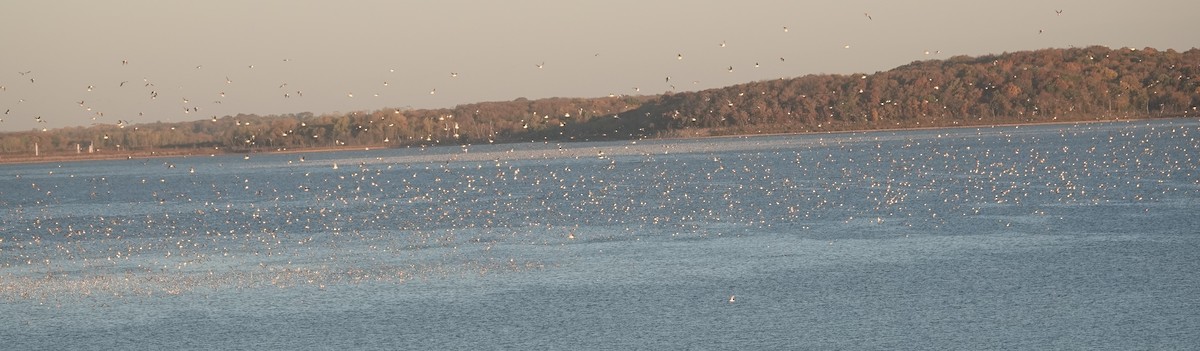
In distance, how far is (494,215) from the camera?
135 feet

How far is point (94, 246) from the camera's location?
114 feet

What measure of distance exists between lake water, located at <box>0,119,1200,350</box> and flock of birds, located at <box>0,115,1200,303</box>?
159 mm

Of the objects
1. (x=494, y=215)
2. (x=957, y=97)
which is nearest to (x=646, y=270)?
(x=494, y=215)

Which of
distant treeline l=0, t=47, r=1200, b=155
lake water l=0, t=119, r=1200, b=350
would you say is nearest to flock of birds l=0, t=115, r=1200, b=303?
lake water l=0, t=119, r=1200, b=350

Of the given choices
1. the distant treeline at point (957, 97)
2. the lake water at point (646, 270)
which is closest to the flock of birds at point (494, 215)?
the lake water at point (646, 270)

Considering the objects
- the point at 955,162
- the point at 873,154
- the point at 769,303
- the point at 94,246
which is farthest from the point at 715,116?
the point at 769,303

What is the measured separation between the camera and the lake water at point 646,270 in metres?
19.1

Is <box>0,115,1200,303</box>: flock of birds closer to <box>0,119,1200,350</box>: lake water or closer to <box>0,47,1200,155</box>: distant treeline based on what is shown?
<box>0,119,1200,350</box>: lake water

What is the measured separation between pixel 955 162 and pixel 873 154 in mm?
16584

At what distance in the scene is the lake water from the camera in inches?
750

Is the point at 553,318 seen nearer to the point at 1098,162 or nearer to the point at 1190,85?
the point at 1098,162

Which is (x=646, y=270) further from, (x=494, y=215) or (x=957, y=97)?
(x=957, y=97)

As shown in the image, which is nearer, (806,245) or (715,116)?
(806,245)

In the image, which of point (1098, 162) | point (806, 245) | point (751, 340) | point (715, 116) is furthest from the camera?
point (715, 116)
